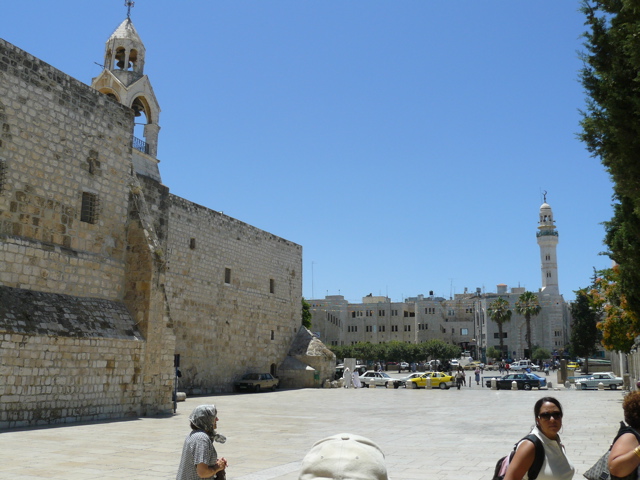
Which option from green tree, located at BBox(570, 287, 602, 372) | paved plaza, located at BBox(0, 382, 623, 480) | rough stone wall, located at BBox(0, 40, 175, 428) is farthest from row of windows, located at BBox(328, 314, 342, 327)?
rough stone wall, located at BBox(0, 40, 175, 428)

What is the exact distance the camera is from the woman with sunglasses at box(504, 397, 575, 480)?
3168 millimetres

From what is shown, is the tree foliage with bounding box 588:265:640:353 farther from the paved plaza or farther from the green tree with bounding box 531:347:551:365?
the green tree with bounding box 531:347:551:365

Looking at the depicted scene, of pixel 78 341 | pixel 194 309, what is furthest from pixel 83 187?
pixel 194 309

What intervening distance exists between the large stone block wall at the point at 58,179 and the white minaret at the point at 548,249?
279 feet

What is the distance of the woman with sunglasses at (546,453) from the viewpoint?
3.17 m

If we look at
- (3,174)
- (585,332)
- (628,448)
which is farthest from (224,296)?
(585,332)

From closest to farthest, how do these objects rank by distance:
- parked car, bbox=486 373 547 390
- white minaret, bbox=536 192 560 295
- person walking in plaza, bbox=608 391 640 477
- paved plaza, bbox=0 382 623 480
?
1. person walking in plaza, bbox=608 391 640 477
2. paved plaza, bbox=0 382 623 480
3. parked car, bbox=486 373 547 390
4. white minaret, bbox=536 192 560 295

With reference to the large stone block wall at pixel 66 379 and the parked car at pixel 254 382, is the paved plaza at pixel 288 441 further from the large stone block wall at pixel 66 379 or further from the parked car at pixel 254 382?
the parked car at pixel 254 382

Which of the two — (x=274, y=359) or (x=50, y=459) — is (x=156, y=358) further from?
(x=274, y=359)

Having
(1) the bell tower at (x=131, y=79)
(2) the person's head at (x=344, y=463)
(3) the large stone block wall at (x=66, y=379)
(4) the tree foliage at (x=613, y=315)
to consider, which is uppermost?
(1) the bell tower at (x=131, y=79)

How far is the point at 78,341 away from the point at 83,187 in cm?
391

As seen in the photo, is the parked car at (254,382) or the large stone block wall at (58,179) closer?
the large stone block wall at (58,179)

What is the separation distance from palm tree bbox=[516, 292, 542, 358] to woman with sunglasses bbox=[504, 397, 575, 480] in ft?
259

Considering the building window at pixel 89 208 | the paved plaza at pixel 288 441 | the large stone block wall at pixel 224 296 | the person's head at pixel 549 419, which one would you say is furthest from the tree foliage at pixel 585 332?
the person's head at pixel 549 419
